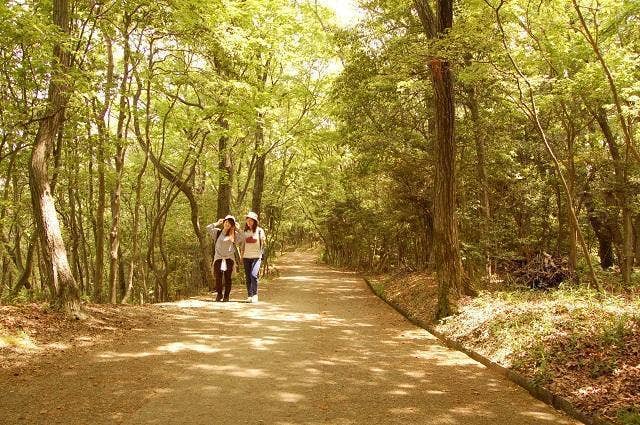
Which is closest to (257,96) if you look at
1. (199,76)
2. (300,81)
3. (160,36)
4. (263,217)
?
(199,76)

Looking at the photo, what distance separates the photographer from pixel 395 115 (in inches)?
582

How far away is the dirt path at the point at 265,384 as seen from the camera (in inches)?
175

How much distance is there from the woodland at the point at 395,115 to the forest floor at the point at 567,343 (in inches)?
42.2

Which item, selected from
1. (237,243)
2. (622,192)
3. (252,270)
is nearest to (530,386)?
(252,270)

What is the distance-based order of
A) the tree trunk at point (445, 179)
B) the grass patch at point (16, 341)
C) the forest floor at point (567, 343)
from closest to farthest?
the forest floor at point (567, 343), the grass patch at point (16, 341), the tree trunk at point (445, 179)

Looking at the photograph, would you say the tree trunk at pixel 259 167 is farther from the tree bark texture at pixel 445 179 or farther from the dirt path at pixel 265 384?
the dirt path at pixel 265 384

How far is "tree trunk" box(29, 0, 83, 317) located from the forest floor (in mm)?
6123

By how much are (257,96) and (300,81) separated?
7.13m

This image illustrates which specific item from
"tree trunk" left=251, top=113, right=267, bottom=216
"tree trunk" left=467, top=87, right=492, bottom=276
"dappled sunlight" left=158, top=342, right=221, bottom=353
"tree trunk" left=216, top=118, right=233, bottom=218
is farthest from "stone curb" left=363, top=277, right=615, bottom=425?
"tree trunk" left=251, top=113, right=267, bottom=216

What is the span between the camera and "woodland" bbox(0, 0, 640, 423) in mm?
9039

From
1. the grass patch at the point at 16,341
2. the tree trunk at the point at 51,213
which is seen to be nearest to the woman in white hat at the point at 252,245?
the tree trunk at the point at 51,213

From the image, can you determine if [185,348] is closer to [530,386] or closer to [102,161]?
[530,386]

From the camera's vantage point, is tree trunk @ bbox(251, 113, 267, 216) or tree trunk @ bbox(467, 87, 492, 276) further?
tree trunk @ bbox(251, 113, 267, 216)

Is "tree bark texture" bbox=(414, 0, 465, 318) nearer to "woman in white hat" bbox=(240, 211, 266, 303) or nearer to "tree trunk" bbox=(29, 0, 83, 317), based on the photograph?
"woman in white hat" bbox=(240, 211, 266, 303)
